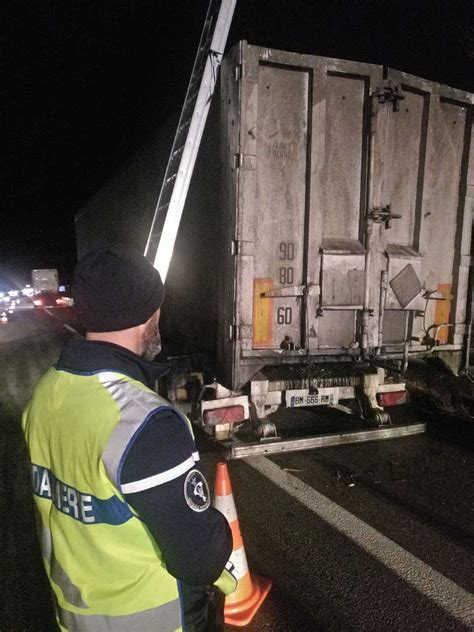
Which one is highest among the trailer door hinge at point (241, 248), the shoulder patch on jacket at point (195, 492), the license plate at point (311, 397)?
the trailer door hinge at point (241, 248)

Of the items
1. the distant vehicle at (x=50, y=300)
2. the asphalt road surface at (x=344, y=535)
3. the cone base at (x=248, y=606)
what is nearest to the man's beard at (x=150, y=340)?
the asphalt road surface at (x=344, y=535)

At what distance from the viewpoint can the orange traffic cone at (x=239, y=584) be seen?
7.42 ft

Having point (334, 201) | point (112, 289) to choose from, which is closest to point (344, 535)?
point (112, 289)

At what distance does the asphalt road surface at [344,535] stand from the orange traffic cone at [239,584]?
10 cm

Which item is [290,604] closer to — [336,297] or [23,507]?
[23,507]

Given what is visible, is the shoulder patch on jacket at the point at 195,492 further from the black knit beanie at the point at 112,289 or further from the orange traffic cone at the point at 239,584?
the orange traffic cone at the point at 239,584

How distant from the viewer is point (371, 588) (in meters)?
→ 2.52

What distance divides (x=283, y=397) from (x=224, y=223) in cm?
171

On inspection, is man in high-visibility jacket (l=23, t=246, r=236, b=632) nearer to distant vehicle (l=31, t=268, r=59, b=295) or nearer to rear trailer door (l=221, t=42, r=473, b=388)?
rear trailer door (l=221, t=42, r=473, b=388)

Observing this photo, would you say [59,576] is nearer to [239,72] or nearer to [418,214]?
[239,72]

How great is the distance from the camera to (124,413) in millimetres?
1053

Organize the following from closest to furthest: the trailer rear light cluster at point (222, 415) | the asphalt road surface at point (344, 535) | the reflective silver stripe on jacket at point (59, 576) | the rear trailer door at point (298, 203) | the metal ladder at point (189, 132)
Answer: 1. the reflective silver stripe on jacket at point (59, 576)
2. the asphalt road surface at point (344, 535)
3. the rear trailer door at point (298, 203)
4. the trailer rear light cluster at point (222, 415)
5. the metal ladder at point (189, 132)

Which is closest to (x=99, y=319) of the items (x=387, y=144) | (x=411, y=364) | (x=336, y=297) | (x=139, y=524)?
(x=139, y=524)

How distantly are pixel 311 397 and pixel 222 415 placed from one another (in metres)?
0.88
